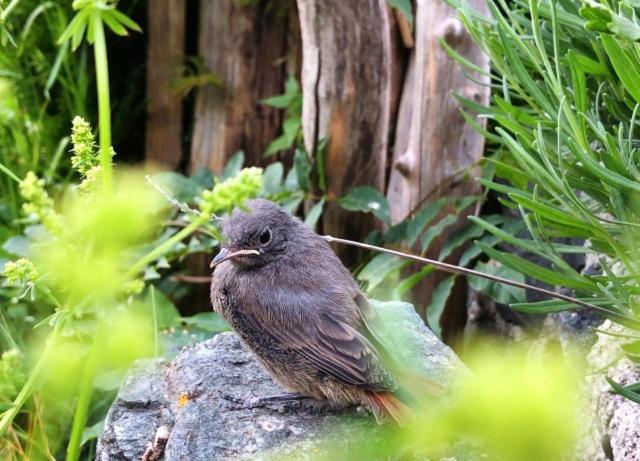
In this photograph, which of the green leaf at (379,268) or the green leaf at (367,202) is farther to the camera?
the green leaf at (367,202)

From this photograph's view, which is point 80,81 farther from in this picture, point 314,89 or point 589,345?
point 589,345

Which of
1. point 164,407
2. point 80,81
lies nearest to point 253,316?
point 164,407

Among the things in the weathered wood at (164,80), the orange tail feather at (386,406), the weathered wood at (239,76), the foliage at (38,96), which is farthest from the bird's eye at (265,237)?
the weathered wood at (164,80)

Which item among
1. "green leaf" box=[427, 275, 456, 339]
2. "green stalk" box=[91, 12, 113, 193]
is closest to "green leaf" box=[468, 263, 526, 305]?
"green leaf" box=[427, 275, 456, 339]

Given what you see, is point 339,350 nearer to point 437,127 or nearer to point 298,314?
point 298,314

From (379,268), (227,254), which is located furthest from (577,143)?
(379,268)

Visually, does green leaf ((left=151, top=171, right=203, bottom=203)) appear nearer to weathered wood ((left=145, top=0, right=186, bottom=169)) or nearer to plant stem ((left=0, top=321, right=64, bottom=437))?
weathered wood ((left=145, top=0, right=186, bottom=169))

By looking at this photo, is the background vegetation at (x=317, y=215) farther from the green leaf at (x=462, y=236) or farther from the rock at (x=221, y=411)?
the rock at (x=221, y=411)
